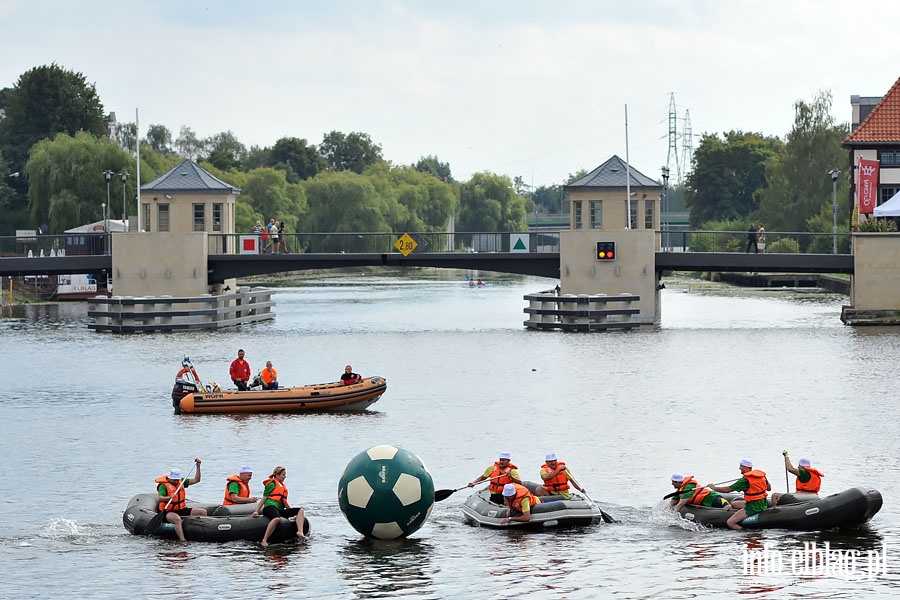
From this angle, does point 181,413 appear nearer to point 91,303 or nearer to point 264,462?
point 264,462

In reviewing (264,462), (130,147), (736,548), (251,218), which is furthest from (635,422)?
(130,147)

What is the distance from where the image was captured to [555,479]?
29.4 m

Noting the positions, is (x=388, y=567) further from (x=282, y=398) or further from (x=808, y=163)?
(x=808, y=163)

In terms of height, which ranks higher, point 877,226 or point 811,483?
point 877,226

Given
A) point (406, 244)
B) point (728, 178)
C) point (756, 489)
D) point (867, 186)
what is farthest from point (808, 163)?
point (756, 489)

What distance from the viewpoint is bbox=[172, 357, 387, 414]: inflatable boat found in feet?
145

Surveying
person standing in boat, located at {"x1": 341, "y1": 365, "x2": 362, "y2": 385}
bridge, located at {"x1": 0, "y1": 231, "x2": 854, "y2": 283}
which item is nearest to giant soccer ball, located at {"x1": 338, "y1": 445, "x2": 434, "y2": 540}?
person standing in boat, located at {"x1": 341, "y1": 365, "x2": 362, "y2": 385}

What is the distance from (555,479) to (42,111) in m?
115

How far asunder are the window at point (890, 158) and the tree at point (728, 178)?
73.9 m

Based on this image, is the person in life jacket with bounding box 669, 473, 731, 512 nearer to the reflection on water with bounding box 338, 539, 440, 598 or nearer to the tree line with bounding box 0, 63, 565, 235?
the reflection on water with bounding box 338, 539, 440, 598

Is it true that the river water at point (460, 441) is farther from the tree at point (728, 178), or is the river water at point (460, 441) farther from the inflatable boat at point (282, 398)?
the tree at point (728, 178)

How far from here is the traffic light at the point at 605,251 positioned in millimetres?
72938

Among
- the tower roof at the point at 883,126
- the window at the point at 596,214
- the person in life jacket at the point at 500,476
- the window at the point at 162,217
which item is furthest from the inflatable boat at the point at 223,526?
the tower roof at the point at 883,126

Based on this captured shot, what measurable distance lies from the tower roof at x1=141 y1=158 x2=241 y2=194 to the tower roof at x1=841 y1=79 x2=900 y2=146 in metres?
34.5
